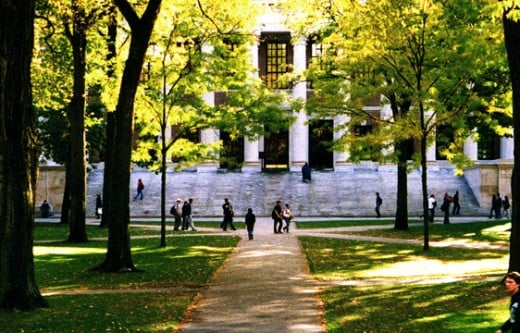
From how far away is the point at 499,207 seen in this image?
39719 mm

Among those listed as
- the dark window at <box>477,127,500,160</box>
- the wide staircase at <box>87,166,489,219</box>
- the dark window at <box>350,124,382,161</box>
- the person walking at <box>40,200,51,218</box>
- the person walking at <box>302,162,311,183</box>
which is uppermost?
the dark window at <box>477,127,500,160</box>

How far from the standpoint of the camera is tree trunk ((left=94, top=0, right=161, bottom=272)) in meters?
17.4

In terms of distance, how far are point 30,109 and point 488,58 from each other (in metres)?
14.3

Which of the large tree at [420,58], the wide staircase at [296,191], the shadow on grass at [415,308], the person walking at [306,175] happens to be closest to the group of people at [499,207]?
the wide staircase at [296,191]

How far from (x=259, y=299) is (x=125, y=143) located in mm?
6244

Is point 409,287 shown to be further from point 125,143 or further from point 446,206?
point 446,206

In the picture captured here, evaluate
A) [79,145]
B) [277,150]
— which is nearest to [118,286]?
[79,145]

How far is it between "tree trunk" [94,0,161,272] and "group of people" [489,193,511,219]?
27.2 metres

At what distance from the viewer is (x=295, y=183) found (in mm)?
49938

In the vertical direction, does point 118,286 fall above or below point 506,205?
below

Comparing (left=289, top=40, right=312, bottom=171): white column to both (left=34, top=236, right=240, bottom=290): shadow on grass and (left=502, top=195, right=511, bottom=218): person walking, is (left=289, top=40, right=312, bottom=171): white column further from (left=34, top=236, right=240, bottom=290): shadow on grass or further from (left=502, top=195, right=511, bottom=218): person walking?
(left=34, top=236, right=240, bottom=290): shadow on grass

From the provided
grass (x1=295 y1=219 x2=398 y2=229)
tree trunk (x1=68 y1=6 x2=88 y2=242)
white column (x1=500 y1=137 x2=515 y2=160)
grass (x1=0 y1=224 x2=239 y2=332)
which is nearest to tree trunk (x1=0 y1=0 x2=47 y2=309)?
grass (x1=0 y1=224 x2=239 y2=332)

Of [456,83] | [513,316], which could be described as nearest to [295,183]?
[456,83]

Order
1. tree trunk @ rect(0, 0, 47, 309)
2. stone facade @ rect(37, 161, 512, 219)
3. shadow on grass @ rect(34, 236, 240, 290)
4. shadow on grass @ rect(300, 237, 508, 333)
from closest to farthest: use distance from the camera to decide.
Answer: shadow on grass @ rect(300, 237, 508, 333) → tree trunk @ rect(0, 0, 47, 309) → shadow on grass @ rect(34, 236, 240, 290) → stone facade @ rect(37, 161, 512, 219)
